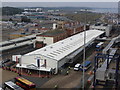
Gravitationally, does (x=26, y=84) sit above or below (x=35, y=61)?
below

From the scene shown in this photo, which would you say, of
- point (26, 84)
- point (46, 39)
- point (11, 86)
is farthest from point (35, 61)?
point (46, 39)

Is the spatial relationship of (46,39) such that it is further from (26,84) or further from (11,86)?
(11,86)

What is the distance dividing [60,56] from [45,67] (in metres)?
0.94

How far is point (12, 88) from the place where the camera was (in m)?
5.64

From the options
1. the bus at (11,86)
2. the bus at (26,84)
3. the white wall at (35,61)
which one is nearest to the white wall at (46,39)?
the white wall at (35,61)

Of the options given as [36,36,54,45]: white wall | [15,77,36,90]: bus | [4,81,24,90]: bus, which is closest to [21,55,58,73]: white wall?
[15,77,36,90]: bus

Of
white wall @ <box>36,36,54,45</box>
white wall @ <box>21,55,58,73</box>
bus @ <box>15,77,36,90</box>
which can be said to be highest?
white wall @ <box>36,36,54,45</box>

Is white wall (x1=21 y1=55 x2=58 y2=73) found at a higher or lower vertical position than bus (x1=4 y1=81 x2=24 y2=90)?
higher

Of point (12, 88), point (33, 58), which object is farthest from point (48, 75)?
point (12, 88)

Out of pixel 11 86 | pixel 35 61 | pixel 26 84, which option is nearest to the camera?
pixel 11 86

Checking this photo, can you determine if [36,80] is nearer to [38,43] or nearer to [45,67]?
[45,67]

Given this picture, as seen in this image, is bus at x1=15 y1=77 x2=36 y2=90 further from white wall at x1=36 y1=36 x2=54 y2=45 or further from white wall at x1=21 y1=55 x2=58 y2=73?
white wall at x1=36 y1=36 x2=54 y2=45

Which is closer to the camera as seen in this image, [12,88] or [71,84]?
[12,88]

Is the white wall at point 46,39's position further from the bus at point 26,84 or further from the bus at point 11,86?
the bus at point 11,86
